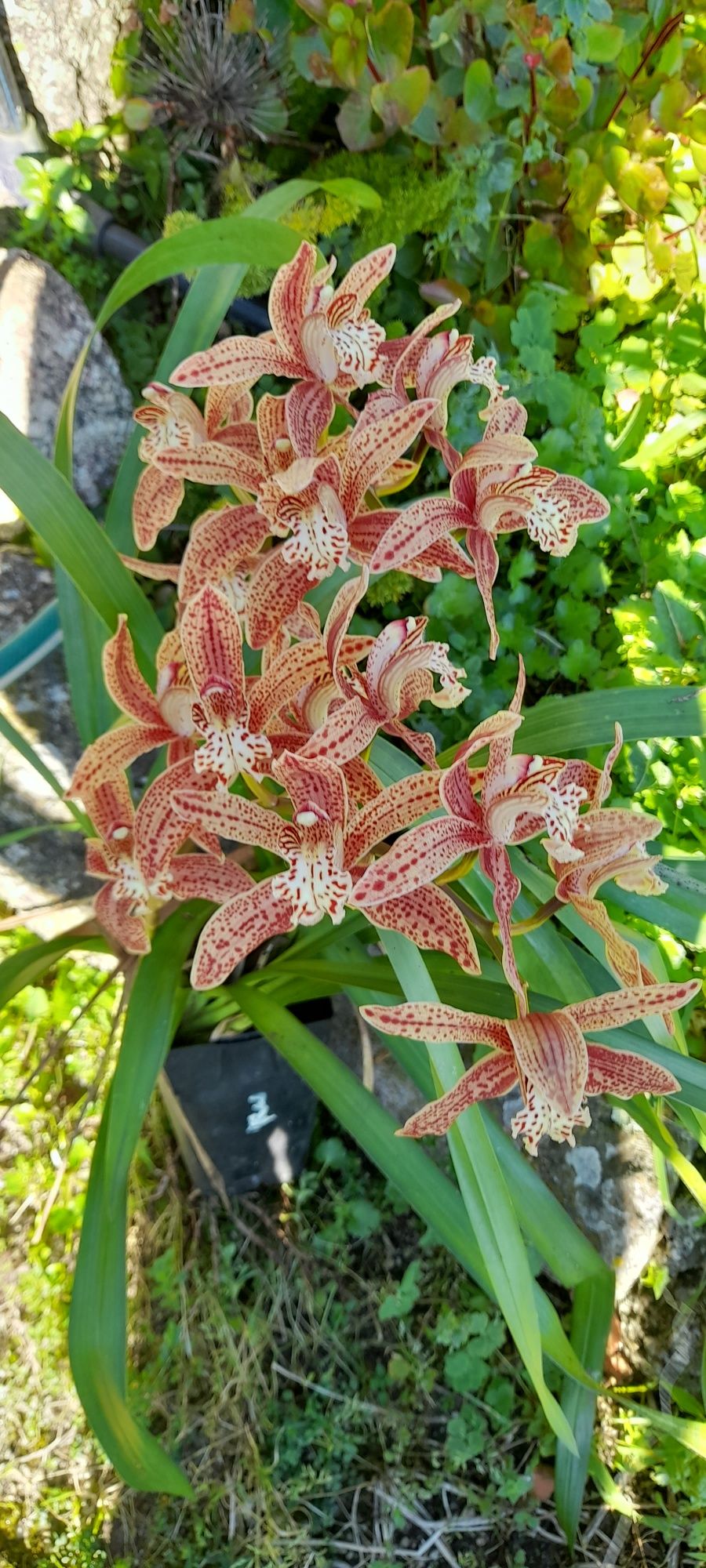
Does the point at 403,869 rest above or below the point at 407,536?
below

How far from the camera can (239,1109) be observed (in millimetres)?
1356

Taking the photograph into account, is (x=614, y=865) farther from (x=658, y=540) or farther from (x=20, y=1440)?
(x=20, y=1440)

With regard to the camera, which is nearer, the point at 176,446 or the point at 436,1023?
the point at 436,1023

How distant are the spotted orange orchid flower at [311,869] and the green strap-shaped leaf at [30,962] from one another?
330 mm

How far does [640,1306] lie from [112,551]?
137cm

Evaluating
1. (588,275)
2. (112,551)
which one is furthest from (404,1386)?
(588,275)

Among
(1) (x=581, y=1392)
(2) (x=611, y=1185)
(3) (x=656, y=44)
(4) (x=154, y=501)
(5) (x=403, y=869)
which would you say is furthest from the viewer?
(2) (x=611, y=1185)

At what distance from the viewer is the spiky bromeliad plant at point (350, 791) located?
687 millimetres

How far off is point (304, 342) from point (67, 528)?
10.7 inches

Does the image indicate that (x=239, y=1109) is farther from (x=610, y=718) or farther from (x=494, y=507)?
(x=494, y=507)

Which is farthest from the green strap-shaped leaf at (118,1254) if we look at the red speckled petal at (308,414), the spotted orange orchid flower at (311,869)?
the red speckled petal at (308,414)

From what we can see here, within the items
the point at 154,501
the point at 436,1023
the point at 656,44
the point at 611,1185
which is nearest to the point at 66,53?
the point at 656,44

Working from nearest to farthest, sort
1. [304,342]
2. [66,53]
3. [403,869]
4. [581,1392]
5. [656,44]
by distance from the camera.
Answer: [403,869]
[304,342]
[581,1392]
[656,44]
[66,53]

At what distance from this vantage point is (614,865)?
0.70 m
